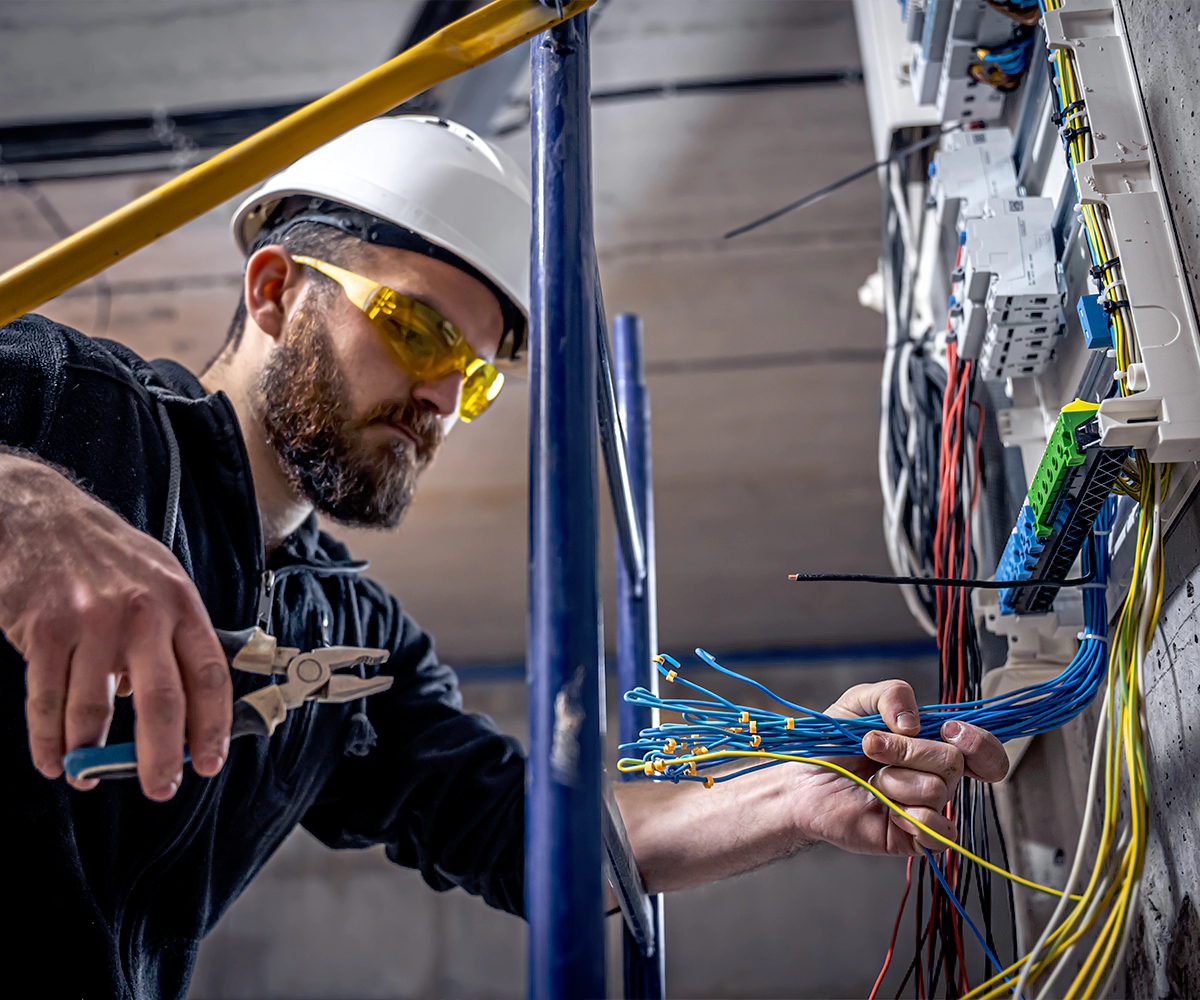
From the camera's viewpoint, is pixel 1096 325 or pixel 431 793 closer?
pixel 1096 325

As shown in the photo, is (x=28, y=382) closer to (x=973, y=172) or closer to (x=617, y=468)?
(x=617, y=468)

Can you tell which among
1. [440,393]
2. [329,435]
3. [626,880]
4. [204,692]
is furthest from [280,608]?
[204,692]

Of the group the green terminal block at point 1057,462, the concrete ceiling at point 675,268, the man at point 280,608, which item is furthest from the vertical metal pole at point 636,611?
the concrete ceiling at point 675,268

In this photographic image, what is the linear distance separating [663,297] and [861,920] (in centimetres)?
312

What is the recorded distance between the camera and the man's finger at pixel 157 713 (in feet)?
2.17

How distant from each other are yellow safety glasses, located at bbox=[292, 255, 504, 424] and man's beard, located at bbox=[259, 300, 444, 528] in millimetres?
76

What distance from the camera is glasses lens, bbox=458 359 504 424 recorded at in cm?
167

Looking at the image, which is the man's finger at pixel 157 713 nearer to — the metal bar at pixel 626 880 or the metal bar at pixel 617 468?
the metal bar at pixel 626 880

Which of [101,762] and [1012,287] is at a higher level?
[1012,287]

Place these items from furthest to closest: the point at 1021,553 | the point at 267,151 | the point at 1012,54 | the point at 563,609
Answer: the point at 1012,54 < the point at 1021,553 < the point at 267,151 < the point at 563,609

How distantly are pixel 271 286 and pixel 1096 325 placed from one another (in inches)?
51.6

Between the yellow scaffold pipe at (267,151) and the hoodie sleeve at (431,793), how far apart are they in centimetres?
93

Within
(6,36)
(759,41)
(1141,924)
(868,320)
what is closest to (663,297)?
(868,320)

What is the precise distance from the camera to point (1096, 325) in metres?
0.93
